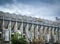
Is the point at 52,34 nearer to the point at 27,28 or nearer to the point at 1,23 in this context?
the point at 27,28

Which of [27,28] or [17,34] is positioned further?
[27,28]

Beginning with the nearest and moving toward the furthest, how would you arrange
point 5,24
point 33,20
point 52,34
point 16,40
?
point 16,40 < point 5,24 < point 33,20 < point 52,34

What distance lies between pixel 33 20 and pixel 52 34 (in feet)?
27.5

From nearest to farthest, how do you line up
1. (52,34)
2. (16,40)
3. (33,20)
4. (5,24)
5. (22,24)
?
(16,40), (5,24), (22,24), (33,20), (52,34)

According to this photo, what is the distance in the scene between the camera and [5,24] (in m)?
35.2

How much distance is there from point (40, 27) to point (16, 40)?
38.3ft

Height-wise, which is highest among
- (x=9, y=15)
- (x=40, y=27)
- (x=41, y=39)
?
(x=9, y=15)

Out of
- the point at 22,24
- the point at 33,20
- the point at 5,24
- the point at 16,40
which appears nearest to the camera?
the point at 16,40

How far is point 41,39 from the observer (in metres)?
41.0

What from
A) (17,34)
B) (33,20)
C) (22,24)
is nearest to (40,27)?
(33,20)

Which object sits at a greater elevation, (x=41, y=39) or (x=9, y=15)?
(x=9, y=15)

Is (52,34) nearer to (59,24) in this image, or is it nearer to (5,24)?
(59,24)

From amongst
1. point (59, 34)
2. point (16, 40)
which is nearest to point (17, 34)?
point (16, 40)

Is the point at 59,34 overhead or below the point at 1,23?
below
